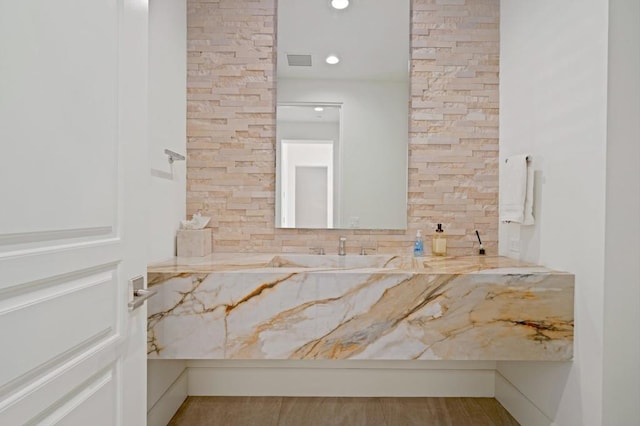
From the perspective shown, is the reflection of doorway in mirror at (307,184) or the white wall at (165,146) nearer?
the white wall at (165,146)

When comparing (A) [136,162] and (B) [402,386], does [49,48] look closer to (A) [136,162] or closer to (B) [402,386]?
(A) [136,162]

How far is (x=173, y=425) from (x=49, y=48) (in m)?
1.94

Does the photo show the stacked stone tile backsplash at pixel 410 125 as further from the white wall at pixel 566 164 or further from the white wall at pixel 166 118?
the white wall at pixel 566 164

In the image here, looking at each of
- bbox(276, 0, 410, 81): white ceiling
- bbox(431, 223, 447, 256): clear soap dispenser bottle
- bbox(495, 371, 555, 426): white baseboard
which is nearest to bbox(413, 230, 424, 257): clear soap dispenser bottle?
bbox(431, 223, 447, 256): clear soap dispenser bottle

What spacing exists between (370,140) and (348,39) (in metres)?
0.64

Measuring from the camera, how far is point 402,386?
2.46 meters

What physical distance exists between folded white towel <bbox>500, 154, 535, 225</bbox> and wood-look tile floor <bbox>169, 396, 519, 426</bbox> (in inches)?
43.0

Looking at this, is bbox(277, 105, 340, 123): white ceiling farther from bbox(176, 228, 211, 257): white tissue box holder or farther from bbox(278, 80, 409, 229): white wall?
bbox(176, 228, 211, 257): white tissue box holder

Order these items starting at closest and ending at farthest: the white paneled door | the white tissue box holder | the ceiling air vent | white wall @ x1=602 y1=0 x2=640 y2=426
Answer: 1. the white paneled door
2. white wall @ x1=602 y1=0 x2=640 y2=426
3. the white tissue box holder
4. the ceiling air vent

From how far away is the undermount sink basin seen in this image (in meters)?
2.46

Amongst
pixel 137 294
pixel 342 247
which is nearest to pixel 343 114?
pixel 342 247

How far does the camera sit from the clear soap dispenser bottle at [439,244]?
245 centimetres

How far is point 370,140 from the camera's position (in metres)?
2.57

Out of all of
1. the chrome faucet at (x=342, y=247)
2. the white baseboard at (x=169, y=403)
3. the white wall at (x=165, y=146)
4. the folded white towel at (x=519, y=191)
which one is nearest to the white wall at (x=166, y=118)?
the white wall at (x=165, y=146)
